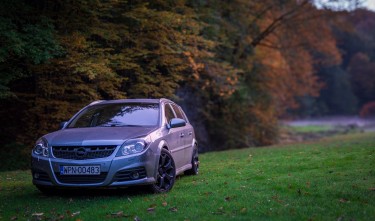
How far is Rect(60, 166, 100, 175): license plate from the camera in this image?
789 centimetres

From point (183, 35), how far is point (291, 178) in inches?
370

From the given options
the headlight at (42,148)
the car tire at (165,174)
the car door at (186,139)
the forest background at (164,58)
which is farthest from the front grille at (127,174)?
the forest background at (164,58)

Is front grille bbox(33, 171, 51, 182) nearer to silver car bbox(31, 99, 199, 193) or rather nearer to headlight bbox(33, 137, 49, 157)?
silver car bbox(31, 99, 199, 193)

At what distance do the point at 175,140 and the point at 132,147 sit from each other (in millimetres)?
1690

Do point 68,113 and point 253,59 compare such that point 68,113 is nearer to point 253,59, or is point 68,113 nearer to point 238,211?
point 238,211

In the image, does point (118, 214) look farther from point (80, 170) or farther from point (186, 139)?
point (186, 139)

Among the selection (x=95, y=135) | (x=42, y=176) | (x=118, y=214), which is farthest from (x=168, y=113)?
(x=118, y=214)

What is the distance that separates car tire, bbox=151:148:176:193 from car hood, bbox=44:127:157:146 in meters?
0.55

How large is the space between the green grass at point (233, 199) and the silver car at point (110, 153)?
32cm

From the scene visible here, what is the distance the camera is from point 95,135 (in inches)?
327

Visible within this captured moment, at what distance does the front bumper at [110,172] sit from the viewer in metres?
7.89

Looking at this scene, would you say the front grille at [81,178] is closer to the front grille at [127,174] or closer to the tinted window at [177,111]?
the front grille at [127,174]

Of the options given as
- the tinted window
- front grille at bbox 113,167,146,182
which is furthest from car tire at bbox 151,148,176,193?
the tinted window

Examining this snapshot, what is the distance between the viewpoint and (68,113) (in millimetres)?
15906
